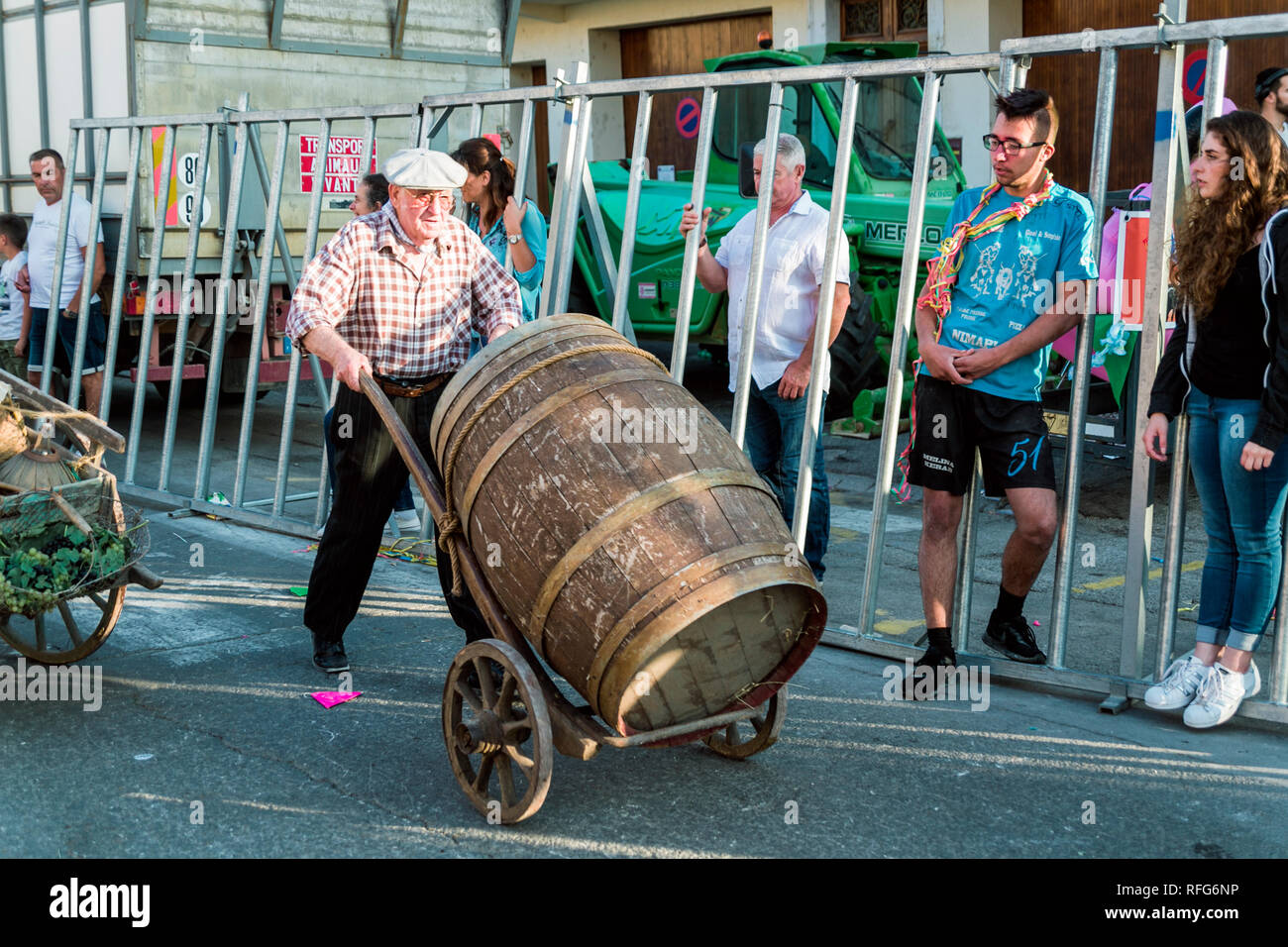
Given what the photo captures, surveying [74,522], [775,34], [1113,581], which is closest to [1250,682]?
[1113,581]

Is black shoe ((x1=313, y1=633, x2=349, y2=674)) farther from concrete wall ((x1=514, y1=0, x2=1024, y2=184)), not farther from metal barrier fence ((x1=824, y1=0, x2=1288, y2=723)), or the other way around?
concrete wall ((x1=514, y1=0, x2=1024, y2=184))

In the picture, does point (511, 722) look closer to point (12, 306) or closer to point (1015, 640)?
point (1015, 640)

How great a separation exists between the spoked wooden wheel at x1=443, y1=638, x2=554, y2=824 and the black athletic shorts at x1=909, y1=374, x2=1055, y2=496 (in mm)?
1792

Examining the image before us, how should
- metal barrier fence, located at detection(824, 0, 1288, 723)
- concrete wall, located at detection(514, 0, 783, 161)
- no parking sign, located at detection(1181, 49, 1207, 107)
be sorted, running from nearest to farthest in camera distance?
metal barrier fence, located at detection(824, 0, 1288, 723)
no parking sign, located at detection(1181, 49, 1207, 107)
concrete wall, located at detection(514, 0, 783, 161)

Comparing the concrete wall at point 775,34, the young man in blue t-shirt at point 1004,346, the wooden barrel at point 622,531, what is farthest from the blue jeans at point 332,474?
the concrete wall at point 775,34

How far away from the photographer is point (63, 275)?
9117mm

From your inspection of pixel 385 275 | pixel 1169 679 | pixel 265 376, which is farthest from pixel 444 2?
pixel 1169 679

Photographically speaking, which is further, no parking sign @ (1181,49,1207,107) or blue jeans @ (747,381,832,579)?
no parking sign @ (1181,49,1207,107)

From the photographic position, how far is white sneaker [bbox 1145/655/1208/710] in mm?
4734

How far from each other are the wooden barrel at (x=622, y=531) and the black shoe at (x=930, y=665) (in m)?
1.14

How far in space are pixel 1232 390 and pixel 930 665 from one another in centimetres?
141

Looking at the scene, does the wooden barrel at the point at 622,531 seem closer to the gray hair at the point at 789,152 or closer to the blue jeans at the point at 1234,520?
the blue jeans at the point at 1234,520

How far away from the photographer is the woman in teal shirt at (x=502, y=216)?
6.54 meters

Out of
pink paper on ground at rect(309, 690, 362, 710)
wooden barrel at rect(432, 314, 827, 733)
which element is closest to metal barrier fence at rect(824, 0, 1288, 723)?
wooden barrel at rect(432, 314, 827, 733)
